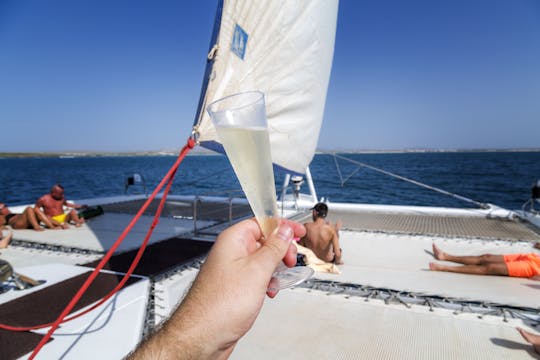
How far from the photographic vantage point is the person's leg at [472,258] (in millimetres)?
3605

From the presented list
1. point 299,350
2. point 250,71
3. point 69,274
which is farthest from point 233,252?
point 69,274

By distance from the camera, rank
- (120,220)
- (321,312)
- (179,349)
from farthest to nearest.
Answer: (120,220) < (321,312) < (179,349)

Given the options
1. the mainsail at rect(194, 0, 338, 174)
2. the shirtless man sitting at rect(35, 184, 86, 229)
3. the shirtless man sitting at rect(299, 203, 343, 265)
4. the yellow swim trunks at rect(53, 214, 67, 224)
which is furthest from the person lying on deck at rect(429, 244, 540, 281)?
the yellow swim trunks at rect(53, 214, 67, 224)

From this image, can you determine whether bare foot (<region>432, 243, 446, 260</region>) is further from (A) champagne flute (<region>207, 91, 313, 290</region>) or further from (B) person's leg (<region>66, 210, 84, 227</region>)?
(B) person's leg (<region>66, 210, 84, 227</region>)

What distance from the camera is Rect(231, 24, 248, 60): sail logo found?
2.96 meters

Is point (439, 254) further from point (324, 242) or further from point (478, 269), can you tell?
point (324, 242)

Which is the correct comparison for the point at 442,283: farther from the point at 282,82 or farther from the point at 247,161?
the point at 247,161

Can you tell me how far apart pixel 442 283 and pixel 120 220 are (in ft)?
20.0

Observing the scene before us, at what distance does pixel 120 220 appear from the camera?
22.2 feet

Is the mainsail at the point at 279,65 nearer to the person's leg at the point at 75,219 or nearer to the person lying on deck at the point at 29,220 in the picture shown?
the person's leg at the point at 75,219

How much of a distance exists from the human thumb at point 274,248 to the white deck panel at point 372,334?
1385 mm

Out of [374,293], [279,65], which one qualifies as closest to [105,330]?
[374,293]

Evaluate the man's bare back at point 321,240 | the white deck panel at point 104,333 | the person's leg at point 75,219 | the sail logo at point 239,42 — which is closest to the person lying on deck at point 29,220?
the person's leg at point 75,219

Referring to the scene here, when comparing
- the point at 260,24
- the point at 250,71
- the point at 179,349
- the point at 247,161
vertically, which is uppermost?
the point at 260,24
